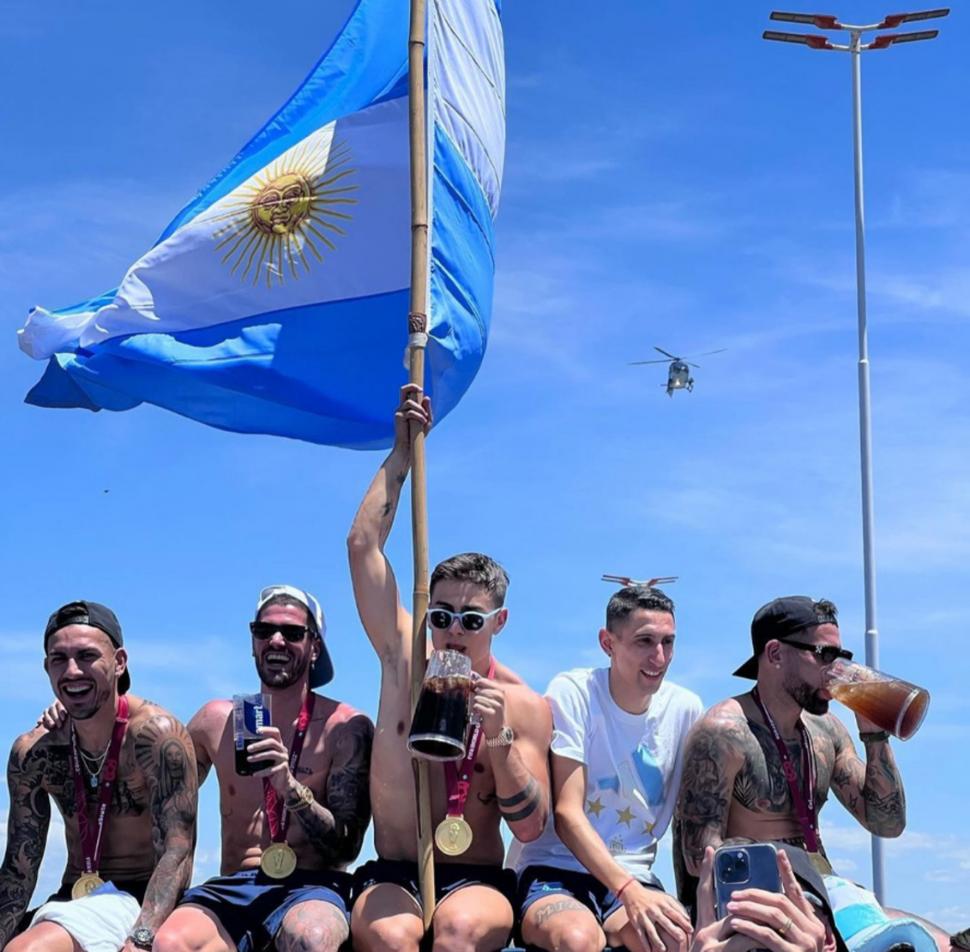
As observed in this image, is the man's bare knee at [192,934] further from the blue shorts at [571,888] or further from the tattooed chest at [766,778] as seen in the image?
the tattooed chest at [766,778]

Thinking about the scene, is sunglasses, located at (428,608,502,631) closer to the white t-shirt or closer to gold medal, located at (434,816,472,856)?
the white t-shirt

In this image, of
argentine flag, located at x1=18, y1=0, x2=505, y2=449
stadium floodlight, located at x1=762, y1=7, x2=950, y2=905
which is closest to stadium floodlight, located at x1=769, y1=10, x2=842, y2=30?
stadium floodlight, located at x1=762, y1=7, x2=950, y2=905

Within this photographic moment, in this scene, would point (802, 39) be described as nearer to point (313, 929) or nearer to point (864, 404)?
point (864, 404)

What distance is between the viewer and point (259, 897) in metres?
6.96

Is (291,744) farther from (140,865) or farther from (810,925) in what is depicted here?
(810,925)

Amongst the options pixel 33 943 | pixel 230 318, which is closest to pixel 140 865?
pixel 33 943

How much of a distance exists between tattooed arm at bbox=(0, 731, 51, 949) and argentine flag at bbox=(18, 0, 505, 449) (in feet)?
7.79

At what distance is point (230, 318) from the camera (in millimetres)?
9156

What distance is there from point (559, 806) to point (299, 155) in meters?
4.43

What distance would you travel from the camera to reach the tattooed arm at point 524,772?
6781mm

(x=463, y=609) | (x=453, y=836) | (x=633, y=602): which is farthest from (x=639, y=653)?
(x=453, y=836)

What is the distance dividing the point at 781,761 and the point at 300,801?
2.30 m

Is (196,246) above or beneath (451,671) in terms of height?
above

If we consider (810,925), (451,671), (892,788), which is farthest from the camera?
(892,788)
